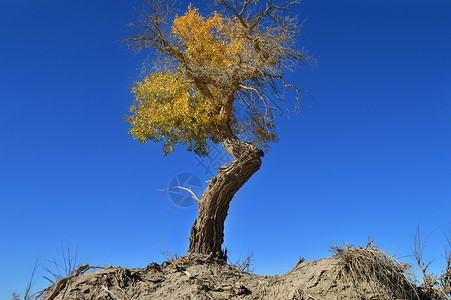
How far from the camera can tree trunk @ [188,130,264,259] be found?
10062 millimetres

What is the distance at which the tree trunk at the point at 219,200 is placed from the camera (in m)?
10.1

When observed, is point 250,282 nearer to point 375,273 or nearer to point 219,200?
point 375,273

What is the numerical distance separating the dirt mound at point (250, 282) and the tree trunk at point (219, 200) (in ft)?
4.58

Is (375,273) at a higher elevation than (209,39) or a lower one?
lower

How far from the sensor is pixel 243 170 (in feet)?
34.4

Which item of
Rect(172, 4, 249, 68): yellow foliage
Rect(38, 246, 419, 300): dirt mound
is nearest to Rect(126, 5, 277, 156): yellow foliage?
Rect(172, 4, 249, 68): yellow foliage

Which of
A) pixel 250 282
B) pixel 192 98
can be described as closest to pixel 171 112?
pixel 192 98

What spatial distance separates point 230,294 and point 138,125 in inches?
278

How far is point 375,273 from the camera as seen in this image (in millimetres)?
6410

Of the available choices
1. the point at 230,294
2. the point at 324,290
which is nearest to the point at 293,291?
the point at 324,290

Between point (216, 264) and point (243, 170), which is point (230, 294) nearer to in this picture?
point (216, 264)

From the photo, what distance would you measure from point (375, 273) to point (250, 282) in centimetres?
245

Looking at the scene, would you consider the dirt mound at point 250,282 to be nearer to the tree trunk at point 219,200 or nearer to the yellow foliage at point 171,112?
the tree trunk at point 219,200

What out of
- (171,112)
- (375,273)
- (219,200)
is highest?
(171,112)
